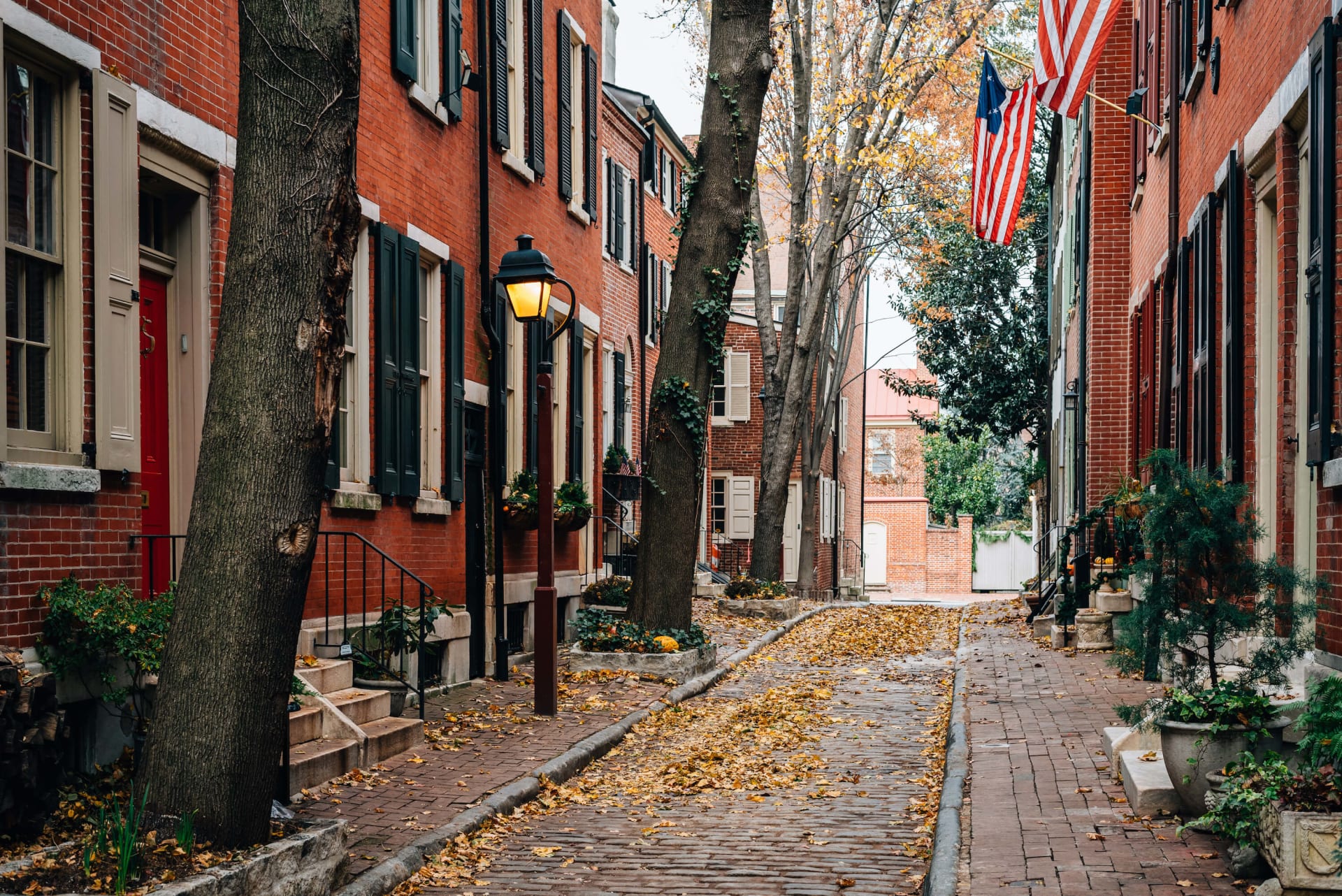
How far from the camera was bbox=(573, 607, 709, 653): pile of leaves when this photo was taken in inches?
568

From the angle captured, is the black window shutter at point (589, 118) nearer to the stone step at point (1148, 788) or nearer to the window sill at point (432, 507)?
the window sill at point (432, 507)

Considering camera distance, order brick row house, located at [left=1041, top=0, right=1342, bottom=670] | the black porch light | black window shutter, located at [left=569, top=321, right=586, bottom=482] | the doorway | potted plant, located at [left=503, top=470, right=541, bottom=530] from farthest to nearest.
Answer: black window shutter, located at [left=569, top=321, right=586, bottom=482]
potted plant, located at [left=503, top=470, right=541, bottom=530]
the doorway
the black porch light
brick row house, located at [left=1041, top=0, right=1342, bottom=670]

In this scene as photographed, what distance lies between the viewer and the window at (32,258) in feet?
22.2

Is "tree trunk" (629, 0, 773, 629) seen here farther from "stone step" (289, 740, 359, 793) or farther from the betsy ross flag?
"stone step" (289, 740, 359, 793)

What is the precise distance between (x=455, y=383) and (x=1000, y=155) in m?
7.79

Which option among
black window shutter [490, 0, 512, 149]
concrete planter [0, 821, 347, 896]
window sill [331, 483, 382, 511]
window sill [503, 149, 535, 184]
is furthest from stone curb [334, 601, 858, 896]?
black window shutter [490, 0, 512, 149]

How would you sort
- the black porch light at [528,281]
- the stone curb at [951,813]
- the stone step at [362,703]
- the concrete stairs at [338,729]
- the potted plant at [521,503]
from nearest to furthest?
1. the stone curb at [951,813]
2. the concrete stairs at [338,729]
3. the stone step at [362,703]
4. the black porch light at [528,281]
5. the potted plant at [521,503]

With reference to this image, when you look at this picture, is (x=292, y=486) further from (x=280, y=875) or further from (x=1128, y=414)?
(x=1128, y=414)

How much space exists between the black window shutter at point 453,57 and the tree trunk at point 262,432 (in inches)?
287

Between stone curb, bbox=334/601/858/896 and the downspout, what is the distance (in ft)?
6.17

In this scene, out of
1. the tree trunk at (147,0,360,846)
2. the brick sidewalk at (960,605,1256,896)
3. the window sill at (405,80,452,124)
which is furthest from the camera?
the window sill at (405,80,452,124)

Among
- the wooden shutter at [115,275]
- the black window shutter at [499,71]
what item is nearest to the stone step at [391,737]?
the wooden shutter at [115,275]

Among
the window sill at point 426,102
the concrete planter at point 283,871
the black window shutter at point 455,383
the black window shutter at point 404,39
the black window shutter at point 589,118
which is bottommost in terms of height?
the concrete planter at point 283,871

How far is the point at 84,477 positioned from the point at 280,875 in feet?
8.48
